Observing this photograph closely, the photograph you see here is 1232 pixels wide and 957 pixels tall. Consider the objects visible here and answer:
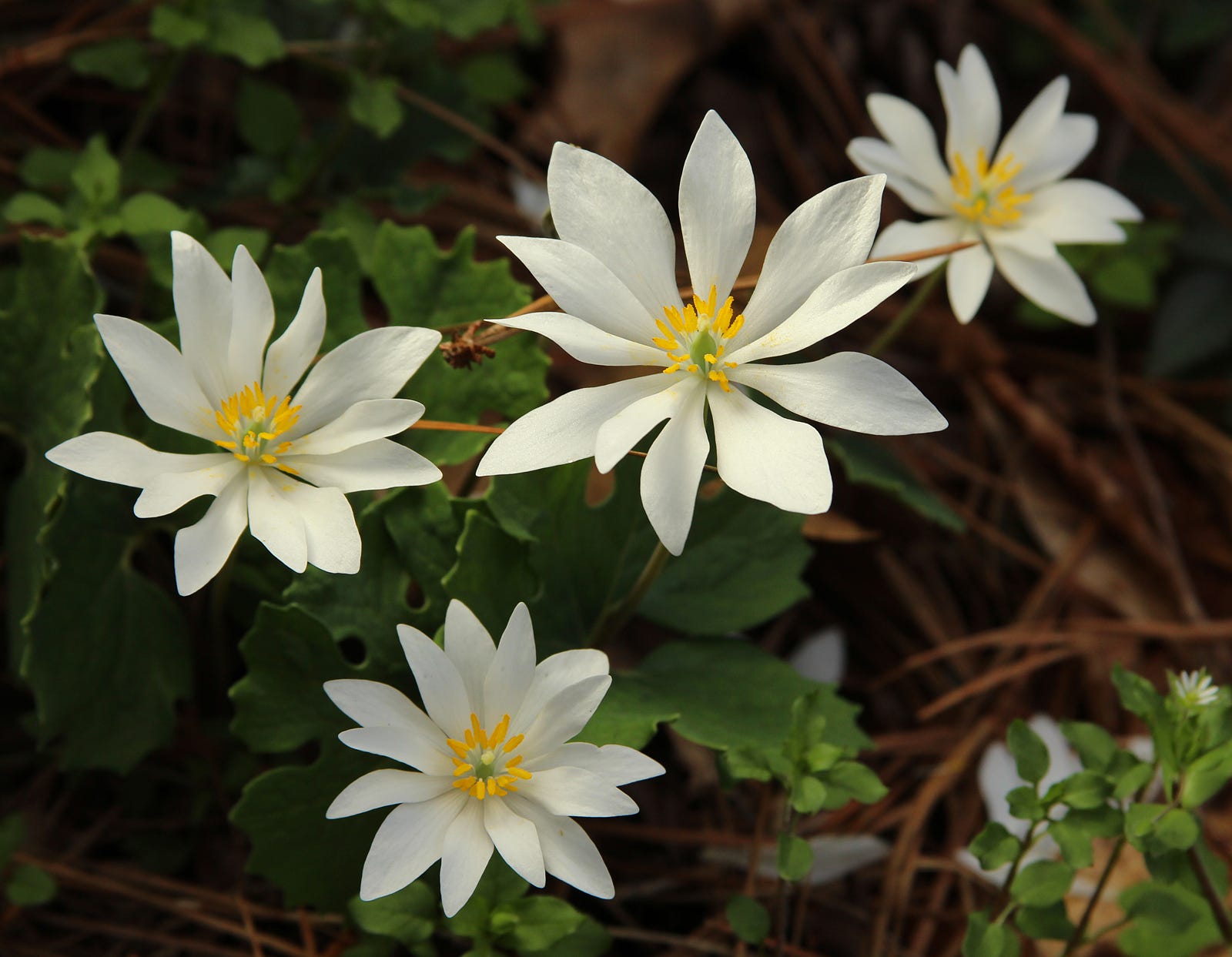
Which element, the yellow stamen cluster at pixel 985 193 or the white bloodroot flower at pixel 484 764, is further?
the yellow stamen cluster at pixel 985 193

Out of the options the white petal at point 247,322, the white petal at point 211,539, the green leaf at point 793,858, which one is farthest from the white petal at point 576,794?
the white petal at point 247,322

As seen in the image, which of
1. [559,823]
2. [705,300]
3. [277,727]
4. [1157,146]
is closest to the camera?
[559,823]

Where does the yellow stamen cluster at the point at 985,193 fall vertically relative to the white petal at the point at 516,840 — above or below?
above

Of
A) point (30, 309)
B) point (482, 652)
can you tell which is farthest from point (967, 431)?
point (30, 309)

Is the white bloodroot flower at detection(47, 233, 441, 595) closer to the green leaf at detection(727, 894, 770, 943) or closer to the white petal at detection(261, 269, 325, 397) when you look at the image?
the white petal at detection(261, 269, 325, 397)

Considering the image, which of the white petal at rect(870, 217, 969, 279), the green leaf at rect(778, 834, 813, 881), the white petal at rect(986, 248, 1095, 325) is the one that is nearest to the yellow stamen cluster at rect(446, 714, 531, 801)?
the green leaf at rect(778, 834, 813, 881)

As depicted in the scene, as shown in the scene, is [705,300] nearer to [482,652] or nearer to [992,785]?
[482,652]

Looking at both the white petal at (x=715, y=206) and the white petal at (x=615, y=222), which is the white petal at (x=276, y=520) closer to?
the white petal at (x=615, y=222)
